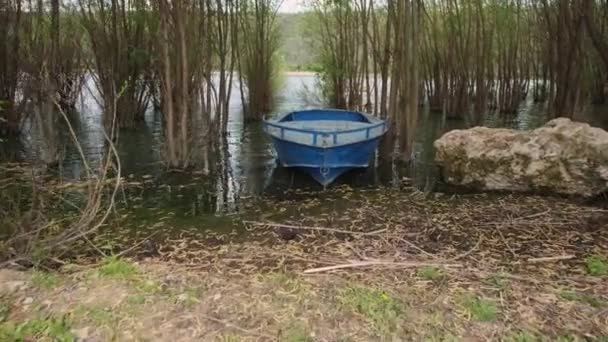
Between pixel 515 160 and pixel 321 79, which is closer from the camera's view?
pixel 515 160

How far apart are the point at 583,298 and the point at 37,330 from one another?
10.4ft

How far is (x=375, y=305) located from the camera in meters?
2.85

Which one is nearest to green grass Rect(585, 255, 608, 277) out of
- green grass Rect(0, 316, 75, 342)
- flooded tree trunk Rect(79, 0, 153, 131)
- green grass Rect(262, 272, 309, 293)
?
green grass Rect(262, 272, 309, 293)

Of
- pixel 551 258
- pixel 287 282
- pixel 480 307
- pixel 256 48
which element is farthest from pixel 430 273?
pixel 256 48

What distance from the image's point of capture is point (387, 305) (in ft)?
9.38

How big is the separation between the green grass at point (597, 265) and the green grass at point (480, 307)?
1.08m

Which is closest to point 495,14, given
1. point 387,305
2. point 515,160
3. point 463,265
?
point 515,160

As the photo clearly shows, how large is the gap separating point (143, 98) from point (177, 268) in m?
10.8

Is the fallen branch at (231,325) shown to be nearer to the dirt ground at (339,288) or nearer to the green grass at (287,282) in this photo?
the dirt ground at (339,288)

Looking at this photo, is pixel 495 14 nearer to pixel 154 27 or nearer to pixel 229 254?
pixel 154 27

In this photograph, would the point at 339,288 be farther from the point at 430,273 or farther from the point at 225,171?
the point at 225,171

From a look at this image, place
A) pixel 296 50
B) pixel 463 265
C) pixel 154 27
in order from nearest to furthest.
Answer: pixel 463 265 < pixel 154 27 < pixel 296 50

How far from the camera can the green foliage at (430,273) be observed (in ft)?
10.8

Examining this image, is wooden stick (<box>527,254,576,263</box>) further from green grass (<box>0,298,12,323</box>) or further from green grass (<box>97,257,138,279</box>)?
green grass (<box>0,298,12,323</box>)
